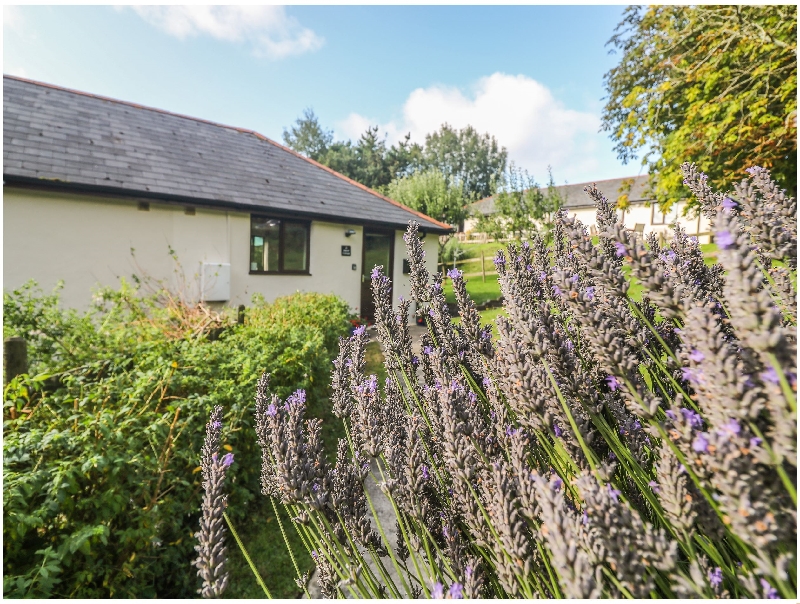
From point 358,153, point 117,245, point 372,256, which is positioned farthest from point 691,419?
point 358,153

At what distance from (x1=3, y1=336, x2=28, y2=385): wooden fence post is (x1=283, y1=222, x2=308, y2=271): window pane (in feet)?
27.4

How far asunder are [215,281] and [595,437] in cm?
1031

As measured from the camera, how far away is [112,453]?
223 cm

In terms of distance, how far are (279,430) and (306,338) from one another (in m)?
4.35

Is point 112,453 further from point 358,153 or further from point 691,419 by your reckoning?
point 358,153

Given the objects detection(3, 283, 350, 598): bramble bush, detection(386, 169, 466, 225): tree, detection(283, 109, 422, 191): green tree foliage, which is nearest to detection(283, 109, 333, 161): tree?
detection(283, 109, 422, 191): green tree foliage

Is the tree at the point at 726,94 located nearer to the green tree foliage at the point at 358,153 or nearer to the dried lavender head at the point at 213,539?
the dried lavender head at the point at 213,539

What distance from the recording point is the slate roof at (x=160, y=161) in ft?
28.2

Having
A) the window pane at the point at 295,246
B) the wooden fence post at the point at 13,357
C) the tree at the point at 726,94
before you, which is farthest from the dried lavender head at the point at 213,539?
the window pane at the point at 295,246

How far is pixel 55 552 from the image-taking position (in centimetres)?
194

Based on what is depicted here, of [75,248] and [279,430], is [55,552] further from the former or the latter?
[75,248]

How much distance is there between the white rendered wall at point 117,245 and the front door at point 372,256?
177cm

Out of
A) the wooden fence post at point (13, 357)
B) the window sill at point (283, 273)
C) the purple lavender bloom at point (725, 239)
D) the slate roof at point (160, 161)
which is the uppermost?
the slate roof at point (160, 161)

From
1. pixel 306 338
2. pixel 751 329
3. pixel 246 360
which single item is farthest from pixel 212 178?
pixel 751 329
